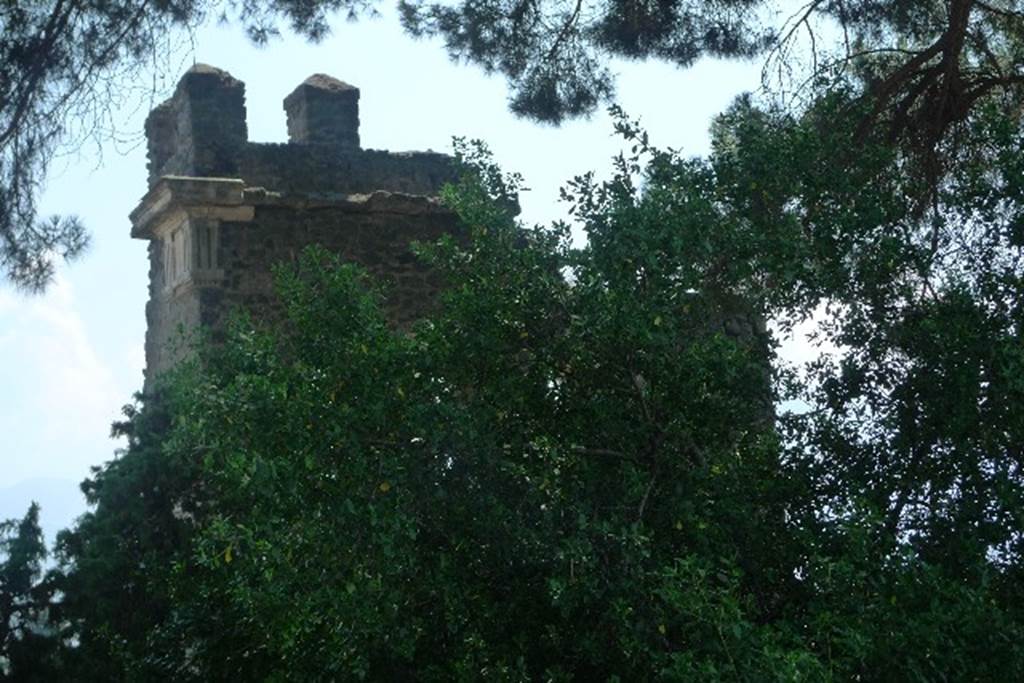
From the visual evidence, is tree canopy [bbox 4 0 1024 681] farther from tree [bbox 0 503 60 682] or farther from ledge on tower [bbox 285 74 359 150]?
ledge on tower [bbox 285 74 359 150]

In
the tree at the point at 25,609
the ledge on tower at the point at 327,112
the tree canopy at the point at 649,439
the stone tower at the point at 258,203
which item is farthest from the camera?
the ledge on tower at the point at 327,112

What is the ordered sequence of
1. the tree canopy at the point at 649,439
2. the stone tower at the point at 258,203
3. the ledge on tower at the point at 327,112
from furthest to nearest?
the ledge on tower at the point at 327,112
the stone tower at the point at 258,203
the tree canopy at the point at 649,439

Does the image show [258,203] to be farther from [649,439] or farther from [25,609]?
[649,439]

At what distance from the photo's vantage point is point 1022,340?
6379 mm

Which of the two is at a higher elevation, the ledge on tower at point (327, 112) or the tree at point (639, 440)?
the ledge on tower at point (327, 112)

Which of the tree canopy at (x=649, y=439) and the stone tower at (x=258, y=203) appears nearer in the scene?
the tree canopy at (x=649, y=439)

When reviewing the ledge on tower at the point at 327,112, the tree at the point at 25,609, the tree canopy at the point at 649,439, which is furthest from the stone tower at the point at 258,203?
the tree canopy at the point at 649,439

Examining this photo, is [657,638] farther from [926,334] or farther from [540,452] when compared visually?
[926,334]

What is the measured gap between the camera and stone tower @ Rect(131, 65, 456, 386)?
1068 centimetres

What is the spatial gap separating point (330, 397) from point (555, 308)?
3.06 feet

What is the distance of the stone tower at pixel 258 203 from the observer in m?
10.7

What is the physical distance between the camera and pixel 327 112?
11383 millimetres

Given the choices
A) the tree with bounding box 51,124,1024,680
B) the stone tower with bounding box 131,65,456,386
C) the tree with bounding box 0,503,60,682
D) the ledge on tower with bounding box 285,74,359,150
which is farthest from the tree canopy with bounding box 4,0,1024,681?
the ledge on tower with bounding box 285,74,359,150

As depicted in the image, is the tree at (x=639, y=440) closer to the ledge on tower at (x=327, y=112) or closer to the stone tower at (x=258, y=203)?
the stone tower at (x=258, y=203)
